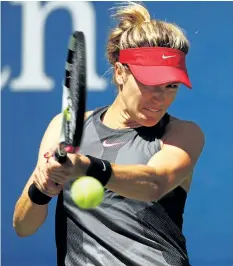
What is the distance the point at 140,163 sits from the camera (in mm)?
3328

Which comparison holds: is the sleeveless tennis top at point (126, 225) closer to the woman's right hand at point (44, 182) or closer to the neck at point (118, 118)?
the neck at point (118, 118)

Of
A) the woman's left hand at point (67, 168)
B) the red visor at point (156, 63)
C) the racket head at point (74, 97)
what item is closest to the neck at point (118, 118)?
the red visor at point (156, 63)

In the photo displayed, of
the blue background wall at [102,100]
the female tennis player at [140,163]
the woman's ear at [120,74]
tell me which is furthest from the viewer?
the blue background wall at [102,100]

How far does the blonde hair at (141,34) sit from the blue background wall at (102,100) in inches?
70.2

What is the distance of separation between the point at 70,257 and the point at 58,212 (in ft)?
0.52

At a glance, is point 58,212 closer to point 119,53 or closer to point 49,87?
point 119,53

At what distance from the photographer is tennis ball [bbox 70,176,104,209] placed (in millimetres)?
2889

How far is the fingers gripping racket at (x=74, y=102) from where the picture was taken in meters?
2.94

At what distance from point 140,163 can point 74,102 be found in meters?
0.42

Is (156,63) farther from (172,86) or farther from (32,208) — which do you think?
(32,208)

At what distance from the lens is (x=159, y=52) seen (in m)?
3.38

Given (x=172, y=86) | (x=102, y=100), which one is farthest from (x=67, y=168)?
(x=102, y=100)

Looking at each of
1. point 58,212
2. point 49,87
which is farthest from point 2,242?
point 58,212

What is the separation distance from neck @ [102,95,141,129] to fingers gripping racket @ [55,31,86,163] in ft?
1.22
